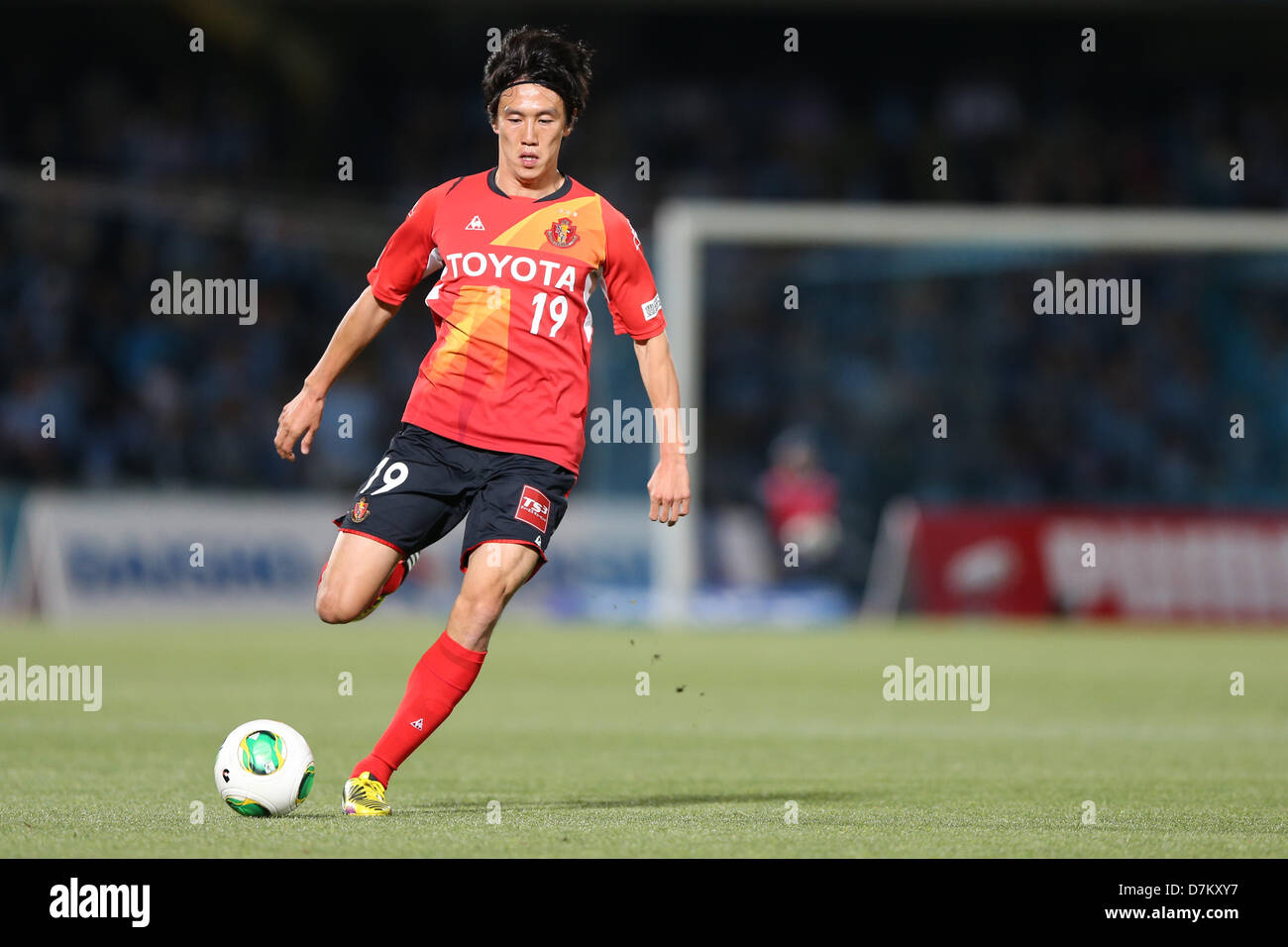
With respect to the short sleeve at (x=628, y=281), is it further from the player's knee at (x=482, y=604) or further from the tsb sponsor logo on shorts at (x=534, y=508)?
the player's knee at (x=482, y=604)

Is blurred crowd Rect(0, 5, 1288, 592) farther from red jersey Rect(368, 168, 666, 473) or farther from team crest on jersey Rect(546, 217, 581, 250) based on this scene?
team crest on jersey Rect(546, 217, 581, 250)

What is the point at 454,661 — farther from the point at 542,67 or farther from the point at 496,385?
the point at 542,67

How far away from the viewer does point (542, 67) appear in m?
6.37

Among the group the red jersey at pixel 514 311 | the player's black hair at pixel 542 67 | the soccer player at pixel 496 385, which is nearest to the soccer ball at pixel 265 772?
the soccer player at pixel 496 385

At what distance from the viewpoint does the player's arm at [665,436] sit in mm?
6387

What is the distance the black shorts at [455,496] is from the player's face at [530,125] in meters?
1.00

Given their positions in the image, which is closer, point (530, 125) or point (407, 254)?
point (530, 125)

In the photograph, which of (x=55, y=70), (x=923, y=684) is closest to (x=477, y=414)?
(x=923, y=684)

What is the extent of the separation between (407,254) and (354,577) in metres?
1.21

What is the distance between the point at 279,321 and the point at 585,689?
11.5 metres

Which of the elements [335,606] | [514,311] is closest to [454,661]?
[335,606]

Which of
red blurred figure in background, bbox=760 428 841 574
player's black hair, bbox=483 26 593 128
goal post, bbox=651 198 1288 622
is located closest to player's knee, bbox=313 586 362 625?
player's black hair, bbox=483 26 593 128

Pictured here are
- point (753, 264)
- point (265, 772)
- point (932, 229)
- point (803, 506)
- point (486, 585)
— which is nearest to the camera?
point (265, 772)

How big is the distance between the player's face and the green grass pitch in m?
2.23
